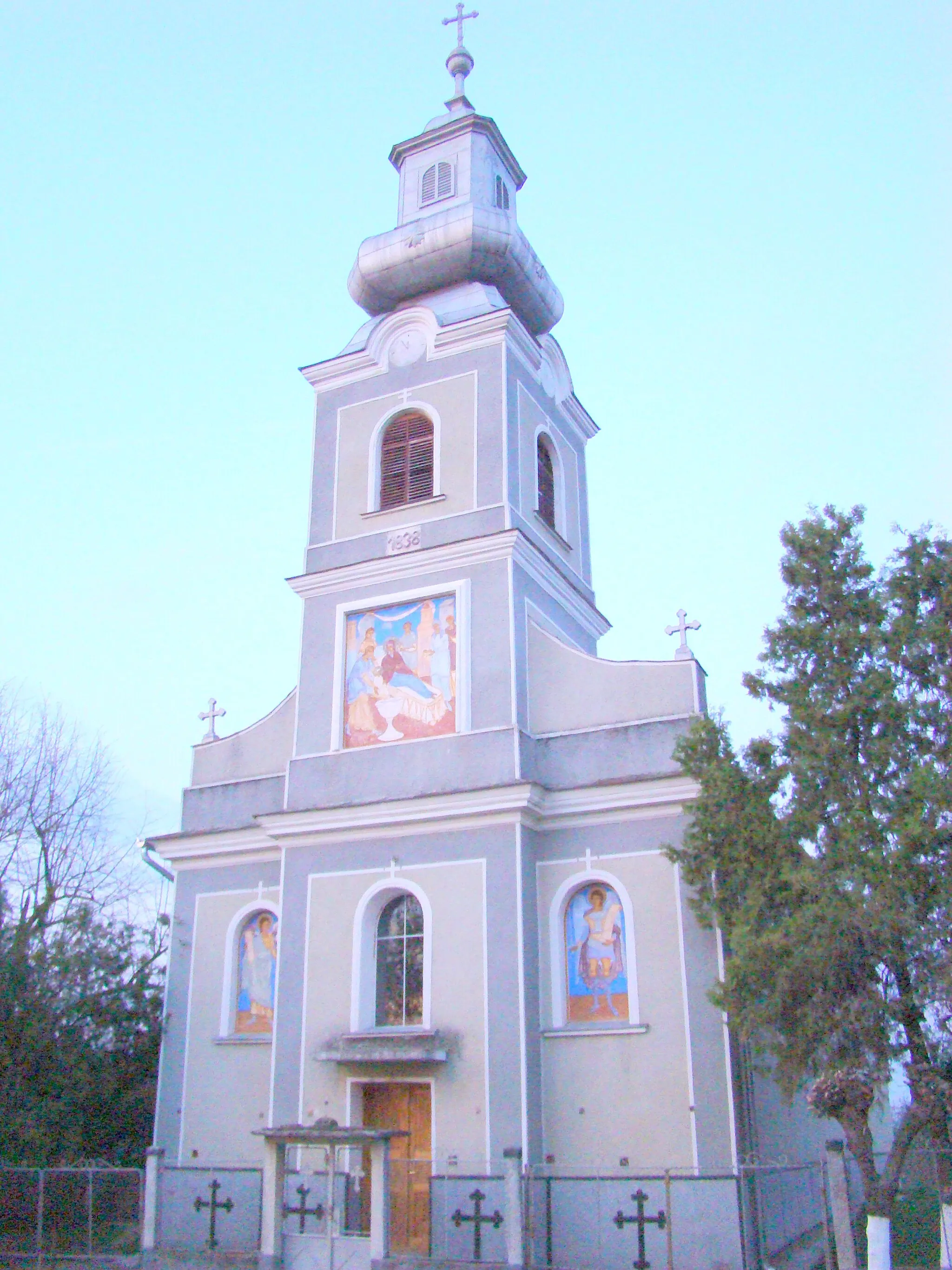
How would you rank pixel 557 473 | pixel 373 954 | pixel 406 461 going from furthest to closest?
1. pixel 557 473
2. pixel 406 461
3. pixel 373 954

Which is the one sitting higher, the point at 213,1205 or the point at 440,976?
the point at 440,976

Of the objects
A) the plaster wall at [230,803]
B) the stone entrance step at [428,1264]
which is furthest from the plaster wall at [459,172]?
the stone entrance step at [428,1264]

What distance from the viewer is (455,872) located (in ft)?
58.6

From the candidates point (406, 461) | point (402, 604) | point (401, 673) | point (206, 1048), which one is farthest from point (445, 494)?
point (206, 1048)

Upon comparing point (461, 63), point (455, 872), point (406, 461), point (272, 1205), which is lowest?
point (272, 1205)

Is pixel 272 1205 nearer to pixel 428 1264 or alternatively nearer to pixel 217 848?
pixel 428 1264

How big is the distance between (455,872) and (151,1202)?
608 centimetres

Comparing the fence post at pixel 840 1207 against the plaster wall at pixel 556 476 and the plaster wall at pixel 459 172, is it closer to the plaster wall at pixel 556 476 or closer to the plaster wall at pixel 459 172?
the plaster wall at pixel 556 476

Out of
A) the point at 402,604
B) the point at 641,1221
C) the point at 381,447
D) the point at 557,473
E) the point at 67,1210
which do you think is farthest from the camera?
the point at 557,473

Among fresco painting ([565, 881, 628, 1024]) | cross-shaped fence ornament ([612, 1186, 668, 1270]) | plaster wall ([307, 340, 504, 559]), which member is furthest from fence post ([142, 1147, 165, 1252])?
plaster wall ([307, 340, 504, 559])

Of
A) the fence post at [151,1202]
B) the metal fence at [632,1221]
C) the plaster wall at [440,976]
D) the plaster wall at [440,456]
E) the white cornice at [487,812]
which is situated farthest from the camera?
the plaster wall at [440,456]

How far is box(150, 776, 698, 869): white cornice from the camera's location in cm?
1748

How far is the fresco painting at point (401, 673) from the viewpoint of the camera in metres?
19.2

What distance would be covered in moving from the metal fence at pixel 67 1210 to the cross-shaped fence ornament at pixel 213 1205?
0.83 metres
